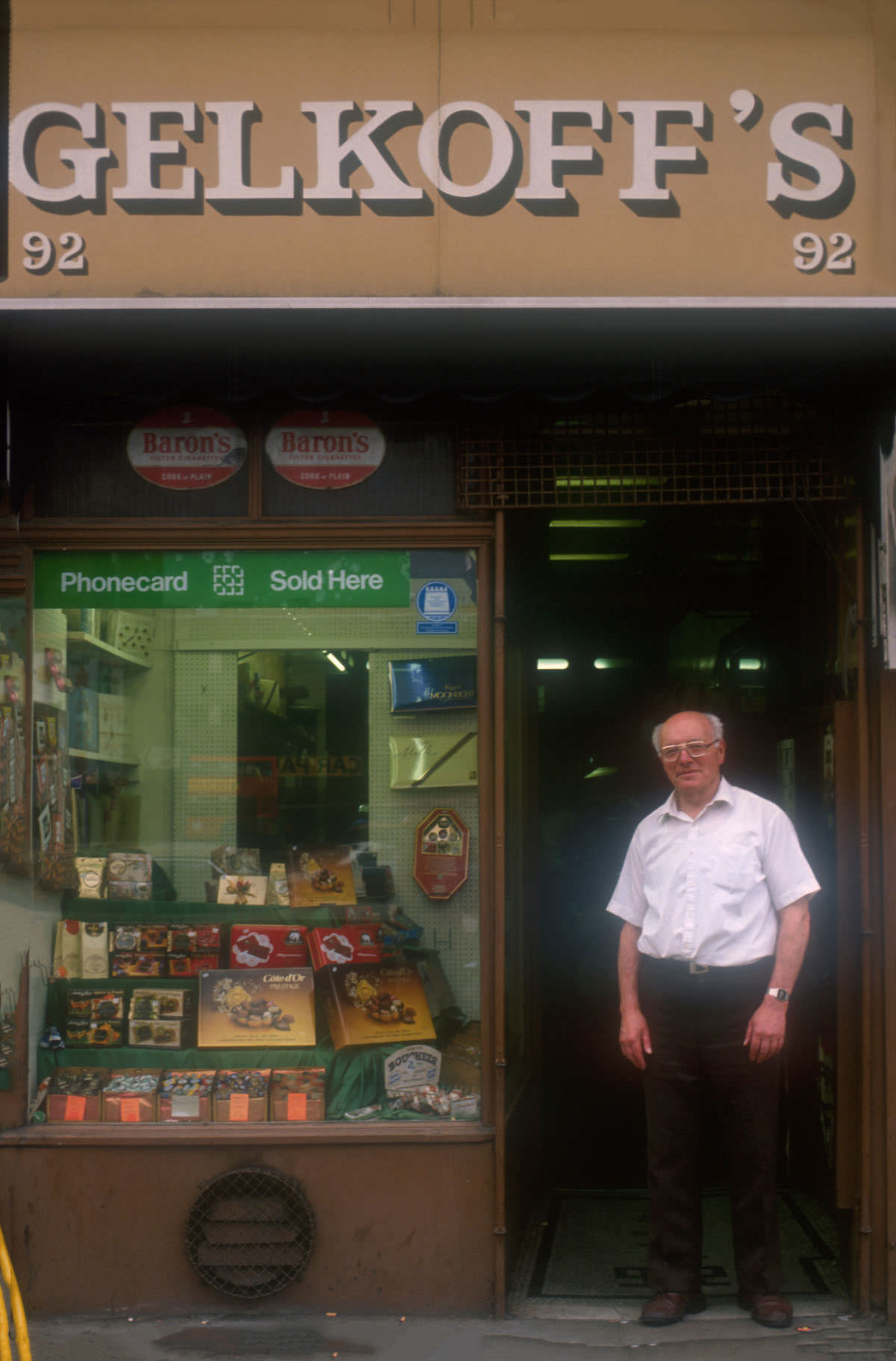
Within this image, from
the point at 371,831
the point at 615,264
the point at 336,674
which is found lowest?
the point at 371,831

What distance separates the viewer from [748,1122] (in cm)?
454

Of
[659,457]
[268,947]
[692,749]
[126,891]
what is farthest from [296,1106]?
[659,457]

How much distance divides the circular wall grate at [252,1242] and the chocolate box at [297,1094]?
10.9 inches

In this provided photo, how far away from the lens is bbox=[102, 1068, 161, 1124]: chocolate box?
4988 millimetres

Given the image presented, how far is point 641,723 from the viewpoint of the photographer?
9.69 m

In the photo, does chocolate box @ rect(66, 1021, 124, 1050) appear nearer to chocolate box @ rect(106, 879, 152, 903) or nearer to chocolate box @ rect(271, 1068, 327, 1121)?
chocolate box @ rect(106, 879, 152, 903)

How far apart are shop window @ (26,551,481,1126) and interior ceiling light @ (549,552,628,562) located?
2.61 meters

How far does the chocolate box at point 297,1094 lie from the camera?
4977mm

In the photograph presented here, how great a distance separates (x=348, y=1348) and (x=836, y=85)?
5.01 metres

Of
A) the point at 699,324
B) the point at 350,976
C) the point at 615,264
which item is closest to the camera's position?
the point at 699,324

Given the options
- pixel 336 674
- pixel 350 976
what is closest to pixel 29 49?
pixel 336 674

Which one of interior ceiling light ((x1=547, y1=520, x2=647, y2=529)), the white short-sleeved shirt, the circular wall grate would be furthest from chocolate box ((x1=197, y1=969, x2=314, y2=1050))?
interior ceiling light ((x1=547, y1=520, x2=647, y2=529))

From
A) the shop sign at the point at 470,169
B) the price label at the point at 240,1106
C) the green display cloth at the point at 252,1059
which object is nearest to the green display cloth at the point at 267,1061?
the green display cloth at the point at 252,1059

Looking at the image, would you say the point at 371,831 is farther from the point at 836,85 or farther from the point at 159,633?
the point at 836,85
